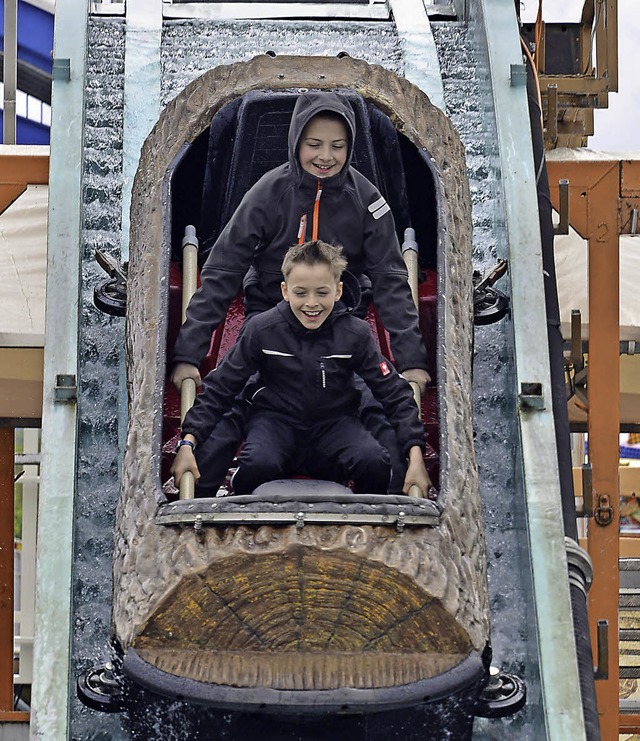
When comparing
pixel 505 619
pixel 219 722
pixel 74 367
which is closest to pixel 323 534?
pixel 219 722

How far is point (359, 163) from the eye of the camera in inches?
203

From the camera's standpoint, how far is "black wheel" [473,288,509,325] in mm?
4875

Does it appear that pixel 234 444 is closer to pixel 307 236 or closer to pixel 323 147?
pixel 307 236

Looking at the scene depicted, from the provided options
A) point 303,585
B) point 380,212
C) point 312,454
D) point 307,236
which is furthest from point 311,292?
point 303,585

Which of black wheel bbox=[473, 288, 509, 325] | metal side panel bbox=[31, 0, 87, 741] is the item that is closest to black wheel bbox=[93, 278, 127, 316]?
metal side panel bbox=[31, 0, 87, 741]

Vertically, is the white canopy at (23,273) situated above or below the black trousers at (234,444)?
above

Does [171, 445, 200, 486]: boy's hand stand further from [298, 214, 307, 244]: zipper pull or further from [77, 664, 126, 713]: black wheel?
[298, 214, 307, 244]: zipper pull

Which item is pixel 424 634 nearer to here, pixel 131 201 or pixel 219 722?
pixel 219 722

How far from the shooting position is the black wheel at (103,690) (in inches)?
153

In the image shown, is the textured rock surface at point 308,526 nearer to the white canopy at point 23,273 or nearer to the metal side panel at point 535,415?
the metal side panel at point 535,415

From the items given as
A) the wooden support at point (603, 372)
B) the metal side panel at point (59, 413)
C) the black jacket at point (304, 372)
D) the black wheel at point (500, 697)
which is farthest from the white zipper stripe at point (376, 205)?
the wooden support at point (603, 372)

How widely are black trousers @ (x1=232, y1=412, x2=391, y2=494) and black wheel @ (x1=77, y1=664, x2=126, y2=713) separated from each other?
0.56m

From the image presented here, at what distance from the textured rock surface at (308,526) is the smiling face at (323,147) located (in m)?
0.41

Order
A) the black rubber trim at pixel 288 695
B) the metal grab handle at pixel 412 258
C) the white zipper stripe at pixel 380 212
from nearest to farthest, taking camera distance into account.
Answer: the black rubber trim at pixel 288 695
the white zipper stripe at pixel 380 212
the metal grab handle at pixel 412 258
